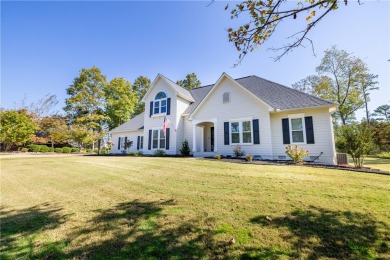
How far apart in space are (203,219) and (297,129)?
1048 centimetres

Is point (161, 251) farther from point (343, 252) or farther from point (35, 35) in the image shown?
point (35, 35)

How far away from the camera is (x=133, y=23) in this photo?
11.0 m

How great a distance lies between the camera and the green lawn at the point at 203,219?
2611 mm

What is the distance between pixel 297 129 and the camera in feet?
37.9

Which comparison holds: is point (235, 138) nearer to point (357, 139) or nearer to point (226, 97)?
point (226, 97)

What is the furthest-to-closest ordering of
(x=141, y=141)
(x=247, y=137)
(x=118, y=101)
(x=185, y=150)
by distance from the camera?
(x=118, y=101) → (x=141, y=141) → (x=185, y=150) → (x=247, y=137)

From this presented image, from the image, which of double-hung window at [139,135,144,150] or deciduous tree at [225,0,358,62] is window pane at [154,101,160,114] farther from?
deciduous tree at [225,0,358,62]

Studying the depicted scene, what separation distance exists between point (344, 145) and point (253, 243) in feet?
31.1

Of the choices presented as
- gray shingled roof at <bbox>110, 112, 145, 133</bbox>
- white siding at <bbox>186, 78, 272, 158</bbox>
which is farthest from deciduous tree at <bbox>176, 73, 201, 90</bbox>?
white siding at <bbox>186, 78, 272, 158</bbox>

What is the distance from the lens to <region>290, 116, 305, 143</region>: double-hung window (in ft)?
37.2

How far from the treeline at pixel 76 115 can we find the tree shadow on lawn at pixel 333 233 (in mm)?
28380

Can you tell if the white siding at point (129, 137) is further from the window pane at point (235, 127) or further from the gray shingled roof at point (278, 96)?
the window pane at point (235, 127)

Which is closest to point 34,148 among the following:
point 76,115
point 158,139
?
point 76,115

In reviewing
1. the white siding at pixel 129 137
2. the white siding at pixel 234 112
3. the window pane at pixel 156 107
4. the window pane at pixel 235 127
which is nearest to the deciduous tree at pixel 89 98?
the white siding at pixel 129 137
